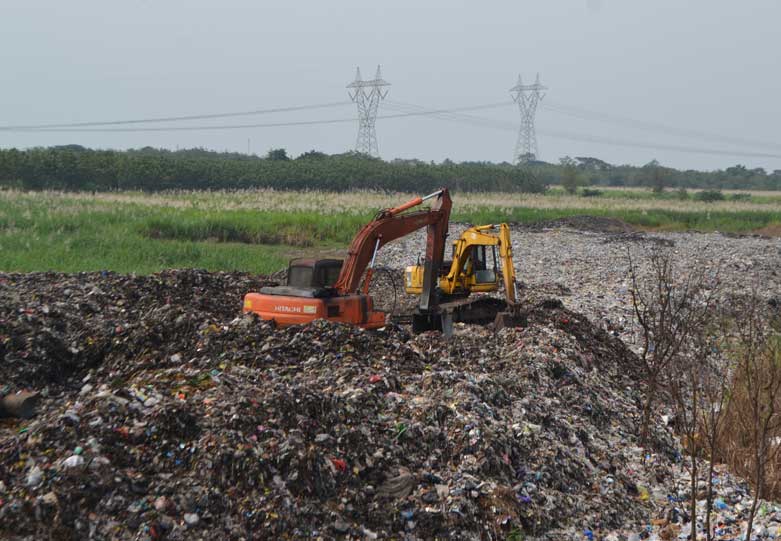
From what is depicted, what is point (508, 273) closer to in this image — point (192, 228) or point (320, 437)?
point (320, 437)

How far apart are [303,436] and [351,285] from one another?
4.52 m

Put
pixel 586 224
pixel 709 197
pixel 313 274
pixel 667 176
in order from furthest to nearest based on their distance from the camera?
pixel 667 176 < pixel 709 197 < pixel 586 224 < pixel 313 274

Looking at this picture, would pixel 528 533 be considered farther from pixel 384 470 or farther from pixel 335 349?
pixel 335 349

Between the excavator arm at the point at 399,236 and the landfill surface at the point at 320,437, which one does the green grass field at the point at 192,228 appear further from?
the landfill surface at the point at 320,437

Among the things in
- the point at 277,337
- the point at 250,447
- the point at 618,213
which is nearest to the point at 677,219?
the point at 618,213

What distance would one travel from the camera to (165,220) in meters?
25.9

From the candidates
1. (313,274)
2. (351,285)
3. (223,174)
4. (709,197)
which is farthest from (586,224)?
(709,197)

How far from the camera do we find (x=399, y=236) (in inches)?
473

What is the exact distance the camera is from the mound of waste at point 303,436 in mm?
5535

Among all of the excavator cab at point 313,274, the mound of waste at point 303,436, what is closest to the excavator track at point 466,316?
the mound of waste at point 303,436

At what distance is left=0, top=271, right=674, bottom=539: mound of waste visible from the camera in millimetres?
5535

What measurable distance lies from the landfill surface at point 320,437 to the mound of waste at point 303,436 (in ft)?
0.05

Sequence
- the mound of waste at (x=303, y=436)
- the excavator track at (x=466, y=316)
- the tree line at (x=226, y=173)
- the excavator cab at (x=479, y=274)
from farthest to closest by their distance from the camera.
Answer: the tree line at (x=226, y=173), the excavator cab at (x=479, y=274), the excavator track at (x=466, y=316), the mound of waste at (x=303, y=436)

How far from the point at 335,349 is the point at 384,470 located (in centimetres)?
293
